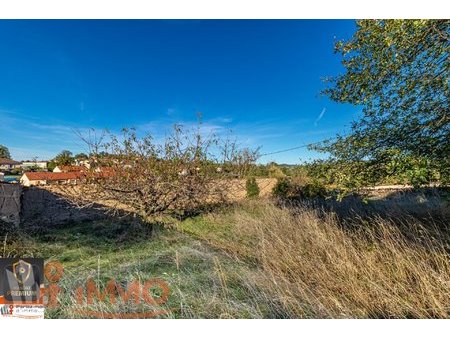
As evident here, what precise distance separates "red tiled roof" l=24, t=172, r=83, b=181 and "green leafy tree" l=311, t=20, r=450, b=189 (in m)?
6.55

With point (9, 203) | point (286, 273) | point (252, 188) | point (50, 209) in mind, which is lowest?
point (286, 273)

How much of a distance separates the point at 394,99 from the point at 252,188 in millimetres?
7600

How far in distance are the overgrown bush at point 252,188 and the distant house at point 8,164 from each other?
24.5 feet

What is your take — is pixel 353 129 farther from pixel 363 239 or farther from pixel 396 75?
pixel 363 239

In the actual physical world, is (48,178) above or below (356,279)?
above

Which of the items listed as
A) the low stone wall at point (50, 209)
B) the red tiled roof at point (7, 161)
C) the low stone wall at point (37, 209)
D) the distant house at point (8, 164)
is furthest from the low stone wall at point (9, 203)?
the red tiled roof at point (7, 161)

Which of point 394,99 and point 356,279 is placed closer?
point 356,279

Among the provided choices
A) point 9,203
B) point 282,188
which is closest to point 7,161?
point 9,203

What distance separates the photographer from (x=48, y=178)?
7.49 m

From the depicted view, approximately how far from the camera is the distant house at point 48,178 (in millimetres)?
6699

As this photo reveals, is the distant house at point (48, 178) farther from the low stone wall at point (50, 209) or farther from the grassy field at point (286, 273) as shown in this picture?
the grassy field at point (286, 273)

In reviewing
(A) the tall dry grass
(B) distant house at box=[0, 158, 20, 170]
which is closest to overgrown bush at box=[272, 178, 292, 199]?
(A) the tall dry grass

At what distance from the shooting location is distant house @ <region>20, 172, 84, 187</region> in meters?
6.70

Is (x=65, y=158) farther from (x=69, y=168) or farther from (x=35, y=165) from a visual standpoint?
(x=35, y=165)
